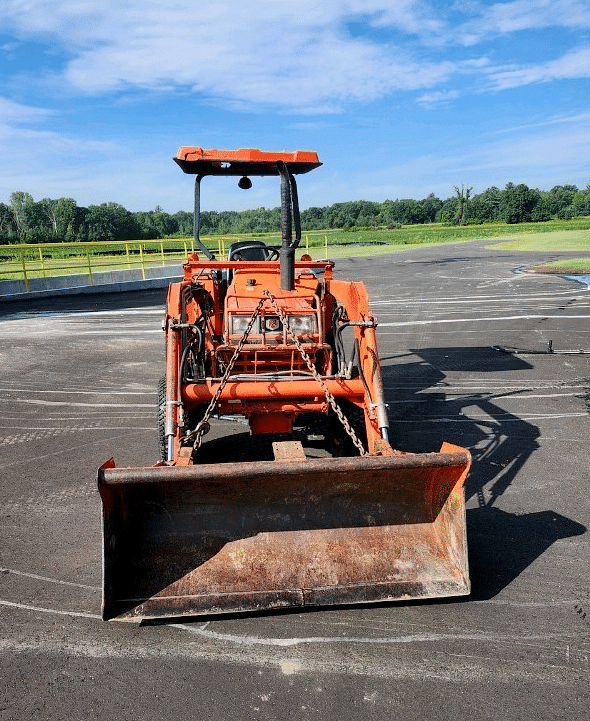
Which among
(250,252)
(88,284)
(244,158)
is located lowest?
(88,284)

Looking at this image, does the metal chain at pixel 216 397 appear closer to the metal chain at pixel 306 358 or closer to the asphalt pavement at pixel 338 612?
the metal chain at pixel 306 358

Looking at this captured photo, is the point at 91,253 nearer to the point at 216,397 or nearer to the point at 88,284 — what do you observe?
the point at 88,284

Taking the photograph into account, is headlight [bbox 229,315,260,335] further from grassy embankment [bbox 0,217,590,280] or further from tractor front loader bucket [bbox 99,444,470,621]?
grassy embankment [bbox 0,217,590,280]

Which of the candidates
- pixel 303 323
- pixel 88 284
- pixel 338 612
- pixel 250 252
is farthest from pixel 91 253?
pixel 338 612

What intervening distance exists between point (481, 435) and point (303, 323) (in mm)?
2379

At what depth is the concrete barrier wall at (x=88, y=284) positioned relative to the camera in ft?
69.5

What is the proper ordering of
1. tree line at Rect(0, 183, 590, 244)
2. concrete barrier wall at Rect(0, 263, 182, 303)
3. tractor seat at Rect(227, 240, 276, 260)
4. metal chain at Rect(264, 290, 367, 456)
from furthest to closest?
tree line at Rect(0, 183, 590, 244) → concrete barrier wall at Rect(0, 263, 182, 303) → tractor seat at Rect(227, 240, 276, 260) → metal chain at Rect(264, 290, 367, 456)

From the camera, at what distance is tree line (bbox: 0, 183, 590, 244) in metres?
47.5

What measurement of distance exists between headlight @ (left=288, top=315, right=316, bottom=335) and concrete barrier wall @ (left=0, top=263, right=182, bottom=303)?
17.6 m

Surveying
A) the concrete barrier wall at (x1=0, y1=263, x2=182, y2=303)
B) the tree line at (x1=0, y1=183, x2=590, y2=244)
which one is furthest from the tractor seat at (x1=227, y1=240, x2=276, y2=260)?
the tree line at (x1=0, y1=183, x2=590, y2=244)

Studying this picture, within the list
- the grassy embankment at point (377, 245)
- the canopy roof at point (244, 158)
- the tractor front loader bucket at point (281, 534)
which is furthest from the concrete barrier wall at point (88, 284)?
the tractor front loader bucket at point (281, 534)

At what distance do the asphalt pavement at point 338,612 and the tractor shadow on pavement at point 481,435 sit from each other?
0.02 metres

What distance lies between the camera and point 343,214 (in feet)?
327

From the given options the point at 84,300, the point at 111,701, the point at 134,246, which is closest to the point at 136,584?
the point at 111,701
